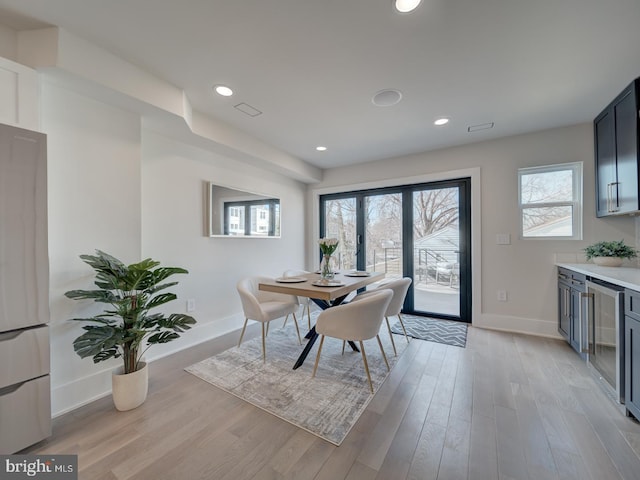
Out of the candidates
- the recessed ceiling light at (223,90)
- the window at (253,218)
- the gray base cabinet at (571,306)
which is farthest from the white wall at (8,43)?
the gray base cabinet at (571,306)

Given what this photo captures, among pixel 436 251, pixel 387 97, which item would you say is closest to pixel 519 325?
pixel 436 251

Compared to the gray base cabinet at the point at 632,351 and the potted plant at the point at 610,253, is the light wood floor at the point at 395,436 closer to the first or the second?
the gray base cabinet at the point at 632,351

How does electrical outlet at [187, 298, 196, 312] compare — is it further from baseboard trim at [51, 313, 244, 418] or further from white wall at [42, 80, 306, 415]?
baseboard trim at [51, 313, 244, 418]

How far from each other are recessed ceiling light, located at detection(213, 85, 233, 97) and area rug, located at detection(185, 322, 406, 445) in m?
2.54

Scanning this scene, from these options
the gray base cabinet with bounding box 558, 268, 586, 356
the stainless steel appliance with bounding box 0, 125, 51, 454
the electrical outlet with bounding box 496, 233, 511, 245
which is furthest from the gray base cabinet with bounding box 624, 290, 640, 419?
the stainless steel appliance with bounding box 0, 125, 51, 454

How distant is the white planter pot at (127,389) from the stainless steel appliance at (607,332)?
3.33m

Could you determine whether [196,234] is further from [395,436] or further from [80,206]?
[395,436]

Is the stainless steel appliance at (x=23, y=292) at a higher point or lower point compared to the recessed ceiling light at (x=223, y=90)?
lower

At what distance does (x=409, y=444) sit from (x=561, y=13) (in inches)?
105

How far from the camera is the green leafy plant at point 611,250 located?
247 centimetres

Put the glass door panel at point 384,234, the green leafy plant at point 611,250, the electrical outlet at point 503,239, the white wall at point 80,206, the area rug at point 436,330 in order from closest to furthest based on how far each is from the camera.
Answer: the white wall at point 80,206, the green leafy plant at point 611,250, the area rug at point 436,330, the electrical outlet at point 503,239, the glass door panel at point 384,234

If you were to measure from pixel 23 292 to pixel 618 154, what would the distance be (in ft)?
15.5

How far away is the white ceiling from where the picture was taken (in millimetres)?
1474

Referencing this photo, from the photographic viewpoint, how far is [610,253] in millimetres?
2523
